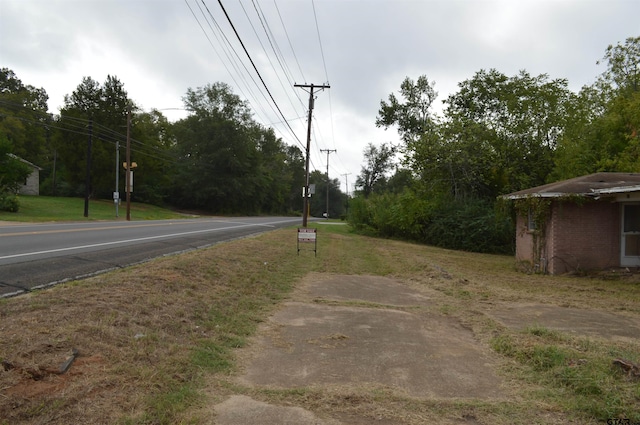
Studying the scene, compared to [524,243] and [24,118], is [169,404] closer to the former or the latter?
[524,243]

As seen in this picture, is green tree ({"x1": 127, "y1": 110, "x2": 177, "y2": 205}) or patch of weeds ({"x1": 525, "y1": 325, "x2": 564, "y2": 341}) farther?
green tree ({"x1": 127, "y1": 110, "x2": 177, "y2": 205})

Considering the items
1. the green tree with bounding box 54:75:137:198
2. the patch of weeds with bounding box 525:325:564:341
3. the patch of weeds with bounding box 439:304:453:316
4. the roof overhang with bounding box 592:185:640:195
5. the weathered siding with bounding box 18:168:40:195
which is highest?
the green tree with bounding box 54:75:137:198

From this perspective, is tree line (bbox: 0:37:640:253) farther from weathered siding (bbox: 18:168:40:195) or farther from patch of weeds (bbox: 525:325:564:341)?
patch of weeds (bbox: 525:325:564:341)

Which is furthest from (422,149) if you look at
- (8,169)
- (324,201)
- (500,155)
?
(324,201)

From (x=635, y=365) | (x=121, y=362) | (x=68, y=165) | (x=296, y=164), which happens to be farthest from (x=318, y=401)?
(x=296, y=164)

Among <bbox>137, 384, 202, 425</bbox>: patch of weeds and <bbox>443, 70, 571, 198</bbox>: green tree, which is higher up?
<bbox>443, 70, 571, 198</bbox>: green tree

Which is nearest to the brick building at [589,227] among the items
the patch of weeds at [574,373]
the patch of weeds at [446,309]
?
the patch of weeds at [446,309]

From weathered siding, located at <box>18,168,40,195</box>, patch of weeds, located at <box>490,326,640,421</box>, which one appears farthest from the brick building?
weathered siding, located at <box>18,168,40,195</box>

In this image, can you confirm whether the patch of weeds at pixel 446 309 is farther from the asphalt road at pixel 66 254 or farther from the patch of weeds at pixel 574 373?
the asphalt road at pixel 66 254

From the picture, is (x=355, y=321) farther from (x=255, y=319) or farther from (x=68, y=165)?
(x=68, y=165)

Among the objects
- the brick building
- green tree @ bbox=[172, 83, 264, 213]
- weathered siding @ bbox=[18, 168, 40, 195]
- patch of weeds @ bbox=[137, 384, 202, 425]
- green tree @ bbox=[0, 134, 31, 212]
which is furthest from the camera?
green tree @ bbox=[172, 83, 264, 213]

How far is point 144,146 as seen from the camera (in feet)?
190

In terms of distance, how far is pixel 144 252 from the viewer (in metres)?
12.7

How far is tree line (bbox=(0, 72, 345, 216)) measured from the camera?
177ft
